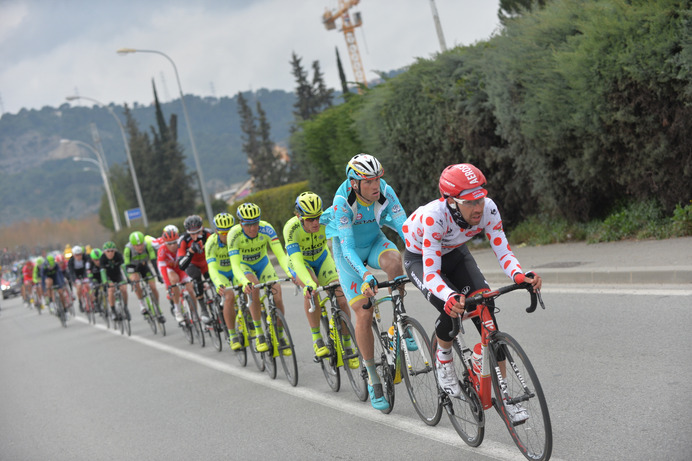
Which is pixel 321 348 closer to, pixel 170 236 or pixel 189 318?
pixel 189 318

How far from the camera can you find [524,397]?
4355 millimetres

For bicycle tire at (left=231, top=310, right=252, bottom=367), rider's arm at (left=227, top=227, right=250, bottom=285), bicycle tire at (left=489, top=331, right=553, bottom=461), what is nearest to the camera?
bicycle tire at (left=489, top=331, right=553, bottom=461)

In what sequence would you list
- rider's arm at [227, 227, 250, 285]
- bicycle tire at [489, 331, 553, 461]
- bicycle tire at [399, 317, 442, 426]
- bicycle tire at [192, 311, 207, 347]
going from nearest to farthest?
bicycle tire at [489, 331, 553, 461] < bicycle tire at [399, 317, 442, 426] < rider's arm at [227, 227, 250, 285] < bicycle tire at [192, 311, 207, 347]

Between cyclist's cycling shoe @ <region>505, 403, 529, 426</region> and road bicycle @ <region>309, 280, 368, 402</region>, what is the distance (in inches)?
87.1

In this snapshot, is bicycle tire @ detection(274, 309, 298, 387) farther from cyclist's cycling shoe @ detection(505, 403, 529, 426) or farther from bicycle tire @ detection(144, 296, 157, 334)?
bicycle tire @ detection(144, 296, 157, 334)

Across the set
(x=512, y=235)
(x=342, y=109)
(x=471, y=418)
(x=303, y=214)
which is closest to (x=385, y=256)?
(x=303, y=214)

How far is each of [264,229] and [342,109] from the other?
13.0 metres

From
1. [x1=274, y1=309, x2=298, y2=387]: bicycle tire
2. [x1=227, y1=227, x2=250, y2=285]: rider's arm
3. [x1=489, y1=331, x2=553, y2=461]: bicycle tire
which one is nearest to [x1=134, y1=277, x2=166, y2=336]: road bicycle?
[x1=227, y1=227, x2=250, y2=285]: rider's arm

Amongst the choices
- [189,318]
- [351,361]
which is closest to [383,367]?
[351,361]

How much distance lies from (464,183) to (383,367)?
2318mm

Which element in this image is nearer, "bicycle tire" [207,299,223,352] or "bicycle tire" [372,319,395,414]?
"bicycle tire" [372,319,395,414]

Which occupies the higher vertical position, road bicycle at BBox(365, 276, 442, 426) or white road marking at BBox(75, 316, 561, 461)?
road bicycle at BBox(365, 276, 442, 426)

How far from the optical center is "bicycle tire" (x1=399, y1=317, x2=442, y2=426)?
5543 millimetres

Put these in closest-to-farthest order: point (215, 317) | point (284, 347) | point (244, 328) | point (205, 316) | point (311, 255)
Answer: point (311, 255) → point (284, 347) → point (244, 328) → point (215, 317) → point (205, 316)
